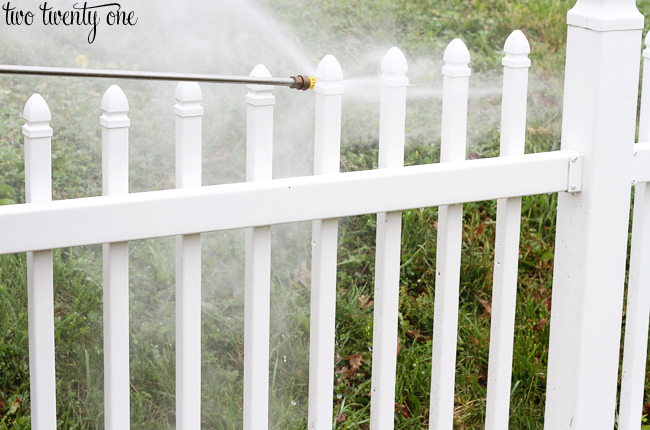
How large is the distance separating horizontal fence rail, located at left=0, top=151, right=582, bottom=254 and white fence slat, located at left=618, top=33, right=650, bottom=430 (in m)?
0.37

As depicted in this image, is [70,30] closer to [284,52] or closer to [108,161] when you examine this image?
[284,52]

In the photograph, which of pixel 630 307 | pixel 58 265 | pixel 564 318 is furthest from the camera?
pixel 58 265

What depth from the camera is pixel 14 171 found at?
3.38 meters

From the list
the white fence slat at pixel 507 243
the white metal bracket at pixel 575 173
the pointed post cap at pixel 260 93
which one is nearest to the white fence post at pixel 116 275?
the pointed post cap at pixel 260 93

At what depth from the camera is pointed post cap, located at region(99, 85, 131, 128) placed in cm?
168

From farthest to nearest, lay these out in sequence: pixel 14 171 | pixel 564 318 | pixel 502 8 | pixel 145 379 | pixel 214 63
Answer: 1. pixel 502 8
2. pixel 214 63
3. pixel 14 171
4. pixel 145 379
5. pixel 564 318

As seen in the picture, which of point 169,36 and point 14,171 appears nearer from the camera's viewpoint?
point 14,171

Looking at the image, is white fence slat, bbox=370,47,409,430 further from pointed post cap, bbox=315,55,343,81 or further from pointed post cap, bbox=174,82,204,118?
pointed post cap, bbox=174,82,204,118

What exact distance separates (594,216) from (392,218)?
1.75ft

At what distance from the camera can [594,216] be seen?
211 cm

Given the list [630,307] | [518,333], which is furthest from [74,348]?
[630,307]

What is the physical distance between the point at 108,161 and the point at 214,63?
8.34 feet
